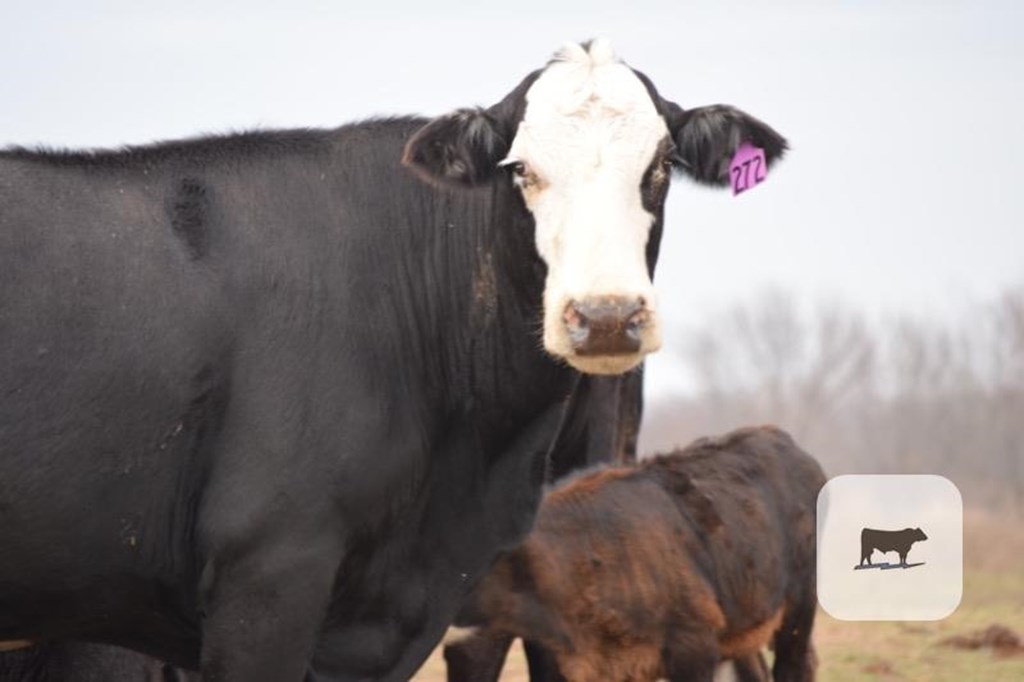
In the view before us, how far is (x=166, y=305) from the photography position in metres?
5.75

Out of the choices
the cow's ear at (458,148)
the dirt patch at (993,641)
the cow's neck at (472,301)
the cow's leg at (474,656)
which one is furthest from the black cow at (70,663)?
the dirt patch at (993,641)

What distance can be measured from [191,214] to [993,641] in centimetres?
825

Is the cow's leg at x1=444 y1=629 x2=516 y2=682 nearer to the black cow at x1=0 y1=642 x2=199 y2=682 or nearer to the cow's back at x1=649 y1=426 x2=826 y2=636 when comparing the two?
the cow's back at x1=649 y1=426 x2=826 y2=636

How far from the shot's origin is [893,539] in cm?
1062

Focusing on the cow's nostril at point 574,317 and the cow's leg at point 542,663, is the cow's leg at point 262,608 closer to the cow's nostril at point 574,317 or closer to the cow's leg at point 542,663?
the cow's nostril at point 574,317

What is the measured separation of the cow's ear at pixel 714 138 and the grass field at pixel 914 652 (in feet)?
19.3

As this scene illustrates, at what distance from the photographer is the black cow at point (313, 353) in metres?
5.60


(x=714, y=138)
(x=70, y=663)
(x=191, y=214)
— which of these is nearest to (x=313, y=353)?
(x=191, y=214)

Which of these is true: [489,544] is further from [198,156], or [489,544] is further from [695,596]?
[695,596]

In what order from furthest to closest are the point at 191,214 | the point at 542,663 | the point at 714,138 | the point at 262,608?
the point at 542,663
the point at 714,138
the point at 191,214
the point at 262,608

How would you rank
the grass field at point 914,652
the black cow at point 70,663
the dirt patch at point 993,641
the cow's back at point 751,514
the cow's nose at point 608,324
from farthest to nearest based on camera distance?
the dirt patch at point 993,641, the grass field at point 914,652, the cow's back at point 751,514, the black cow at point 70,663, the cow's nose at point 608,324

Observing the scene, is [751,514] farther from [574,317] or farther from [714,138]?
[574,317]

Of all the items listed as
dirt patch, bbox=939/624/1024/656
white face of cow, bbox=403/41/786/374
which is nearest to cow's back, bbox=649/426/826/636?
dirt patch, bbox=939/624/1024/656

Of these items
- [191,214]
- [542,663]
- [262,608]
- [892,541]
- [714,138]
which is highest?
[714,138]
